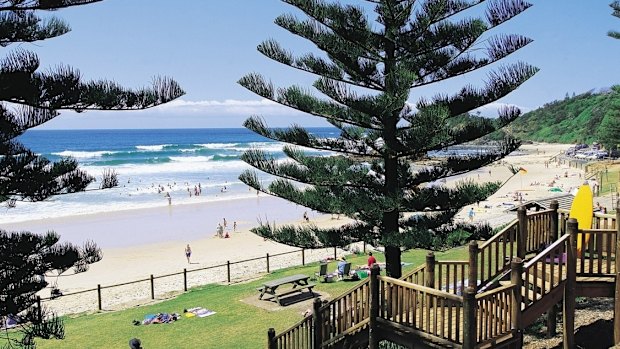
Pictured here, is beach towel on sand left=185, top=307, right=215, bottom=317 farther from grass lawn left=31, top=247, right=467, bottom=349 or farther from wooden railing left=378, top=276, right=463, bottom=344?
wooden railing left=378, top=276, right=463, bottom=344

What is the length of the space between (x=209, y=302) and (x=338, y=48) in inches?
279

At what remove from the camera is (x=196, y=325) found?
1080 centimetres

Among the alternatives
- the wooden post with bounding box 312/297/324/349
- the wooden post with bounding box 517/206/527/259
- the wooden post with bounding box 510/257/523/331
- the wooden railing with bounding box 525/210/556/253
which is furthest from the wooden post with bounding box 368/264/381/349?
the wooden railing with bounding box 525/210/556/253

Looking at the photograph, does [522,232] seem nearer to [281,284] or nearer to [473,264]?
[473,264]

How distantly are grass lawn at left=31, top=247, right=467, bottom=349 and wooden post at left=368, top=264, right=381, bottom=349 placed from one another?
3125mm

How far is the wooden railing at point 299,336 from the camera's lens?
7434 mm

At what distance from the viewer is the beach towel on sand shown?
Answer: 11.5 metres

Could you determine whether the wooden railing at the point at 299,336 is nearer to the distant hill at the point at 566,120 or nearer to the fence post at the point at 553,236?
the fence post at the point at 553,236

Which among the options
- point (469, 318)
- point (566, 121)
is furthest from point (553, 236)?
point (566, 121)

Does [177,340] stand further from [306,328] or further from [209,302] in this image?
[306,328]

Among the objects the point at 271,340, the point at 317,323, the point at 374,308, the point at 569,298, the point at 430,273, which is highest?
the point at 430,273

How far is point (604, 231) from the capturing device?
21.5ft

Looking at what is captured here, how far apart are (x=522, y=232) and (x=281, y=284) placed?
6.13 meters

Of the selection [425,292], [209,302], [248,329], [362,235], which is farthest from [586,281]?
[209,302]
